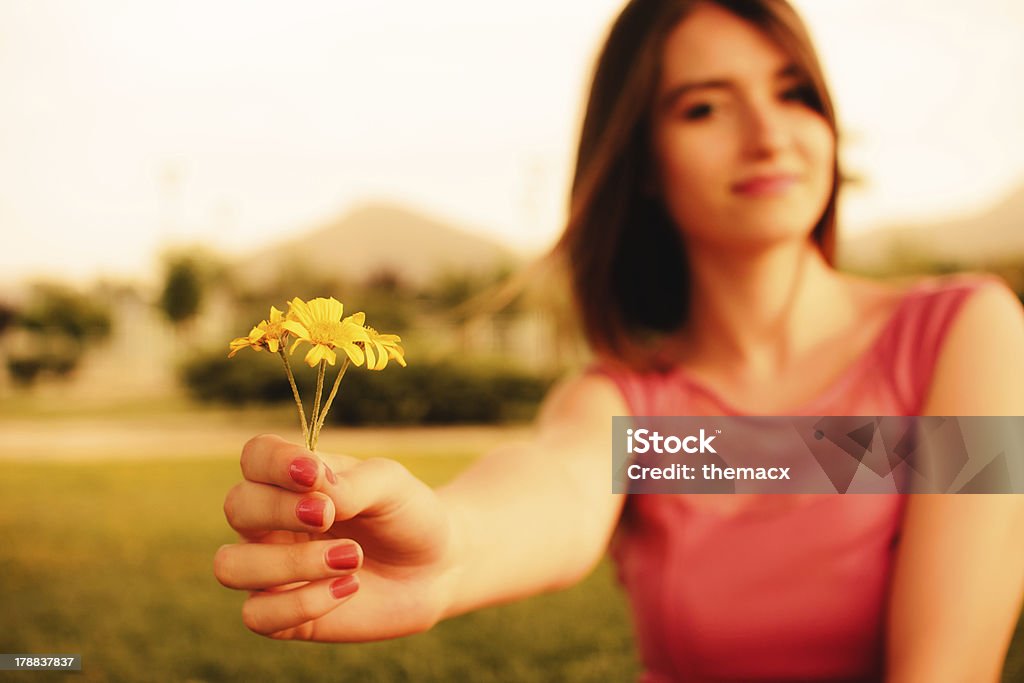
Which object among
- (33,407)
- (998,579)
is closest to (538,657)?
(998,579)

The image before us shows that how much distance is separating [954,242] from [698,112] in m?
4.45

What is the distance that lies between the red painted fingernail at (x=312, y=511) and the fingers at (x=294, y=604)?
0.08 meters

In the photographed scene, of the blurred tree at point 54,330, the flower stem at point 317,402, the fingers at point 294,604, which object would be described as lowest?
the fingers at point 294,604

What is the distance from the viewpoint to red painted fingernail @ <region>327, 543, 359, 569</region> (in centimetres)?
71

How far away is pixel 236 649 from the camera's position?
9.45ft

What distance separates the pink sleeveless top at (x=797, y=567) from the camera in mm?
1188

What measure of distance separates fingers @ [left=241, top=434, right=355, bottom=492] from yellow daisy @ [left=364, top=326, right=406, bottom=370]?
3.6 inches

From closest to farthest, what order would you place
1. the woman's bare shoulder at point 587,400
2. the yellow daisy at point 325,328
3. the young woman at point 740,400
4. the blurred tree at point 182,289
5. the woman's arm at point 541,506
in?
1. the yellow daisy at point 325,328
2. the woman's arm at point 541,506
3. the young woman at point 740,400
4. the woman's bare shoulder at point 587,400
5. the blurred tree at point 182,289

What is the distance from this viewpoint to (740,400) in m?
1.35

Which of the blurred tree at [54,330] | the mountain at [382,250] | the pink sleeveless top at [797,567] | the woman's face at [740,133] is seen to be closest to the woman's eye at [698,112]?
the woman's face at [740,133]

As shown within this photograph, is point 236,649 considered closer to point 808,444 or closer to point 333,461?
point 808,444

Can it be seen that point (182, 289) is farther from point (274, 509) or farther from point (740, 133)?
point (274, 509)

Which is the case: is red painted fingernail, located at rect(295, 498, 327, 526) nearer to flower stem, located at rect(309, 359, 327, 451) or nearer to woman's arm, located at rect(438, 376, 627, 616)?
flower stem, located at rect(309, 359, 327, 451)

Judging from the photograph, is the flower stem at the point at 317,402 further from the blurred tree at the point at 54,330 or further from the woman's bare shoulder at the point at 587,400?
the blurred tree at the point at 54,330
